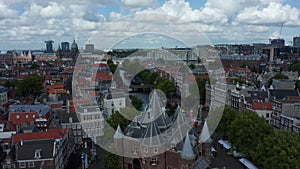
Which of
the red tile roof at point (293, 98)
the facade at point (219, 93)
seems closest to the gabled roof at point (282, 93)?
the red tile roof at point (293, 98)

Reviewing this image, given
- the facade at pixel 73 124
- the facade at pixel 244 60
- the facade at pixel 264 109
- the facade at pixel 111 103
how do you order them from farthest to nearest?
the facade at pixel 244 60 < the facade at pixel 111 103 < the facade at pixel 264 109 < the facade at pixel 73 124

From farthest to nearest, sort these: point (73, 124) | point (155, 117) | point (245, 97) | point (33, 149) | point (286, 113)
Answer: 1. point (245, 97)
2. point (286, 113)
3. point (73, 124)
4. point (155, 117)
5. point (33, 149)

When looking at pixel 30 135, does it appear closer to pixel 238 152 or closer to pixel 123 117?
pixel 123 117

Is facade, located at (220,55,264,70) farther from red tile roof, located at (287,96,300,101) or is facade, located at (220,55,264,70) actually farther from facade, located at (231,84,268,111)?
red tile roof, located at (287,96,300,101)

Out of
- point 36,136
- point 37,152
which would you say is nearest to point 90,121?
point 36,136

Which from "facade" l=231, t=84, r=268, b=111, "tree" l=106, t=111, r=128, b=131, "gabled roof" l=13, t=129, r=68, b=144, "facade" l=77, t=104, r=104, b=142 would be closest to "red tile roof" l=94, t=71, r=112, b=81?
"facade" l=231, t=84, r=268, b=111

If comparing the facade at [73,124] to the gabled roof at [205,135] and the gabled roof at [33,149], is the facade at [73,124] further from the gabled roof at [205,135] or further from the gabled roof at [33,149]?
the gabled roof at [205,135]

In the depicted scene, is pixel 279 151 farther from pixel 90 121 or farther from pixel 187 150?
pixel 90 121
